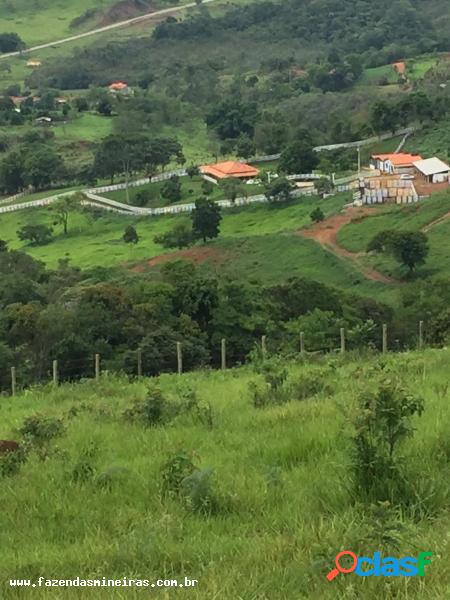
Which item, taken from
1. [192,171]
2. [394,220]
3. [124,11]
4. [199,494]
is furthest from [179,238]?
[124,11]

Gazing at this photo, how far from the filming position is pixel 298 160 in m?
64.6

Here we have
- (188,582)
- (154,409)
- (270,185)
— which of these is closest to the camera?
(188,582)

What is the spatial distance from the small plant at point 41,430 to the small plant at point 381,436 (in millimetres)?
2938

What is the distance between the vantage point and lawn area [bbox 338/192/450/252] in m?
44.3

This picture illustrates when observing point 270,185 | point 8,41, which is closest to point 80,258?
point 270,185

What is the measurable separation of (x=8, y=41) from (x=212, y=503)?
150 meters

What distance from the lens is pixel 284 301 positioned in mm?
30281

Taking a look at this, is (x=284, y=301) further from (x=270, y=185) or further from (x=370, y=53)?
(x=370, y=53)

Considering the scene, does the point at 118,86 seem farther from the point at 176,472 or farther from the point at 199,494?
the point at 199,494

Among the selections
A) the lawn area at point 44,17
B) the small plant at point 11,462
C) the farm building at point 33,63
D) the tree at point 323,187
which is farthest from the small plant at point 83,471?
the lawn area at point 44,17

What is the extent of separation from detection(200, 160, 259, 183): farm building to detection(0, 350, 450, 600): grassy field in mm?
58646

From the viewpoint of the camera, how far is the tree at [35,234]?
57.1m

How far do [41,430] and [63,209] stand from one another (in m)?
54.8

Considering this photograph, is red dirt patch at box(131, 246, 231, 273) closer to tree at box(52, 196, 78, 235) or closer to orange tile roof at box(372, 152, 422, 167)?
tree at box(52, 196, 78, 235)
